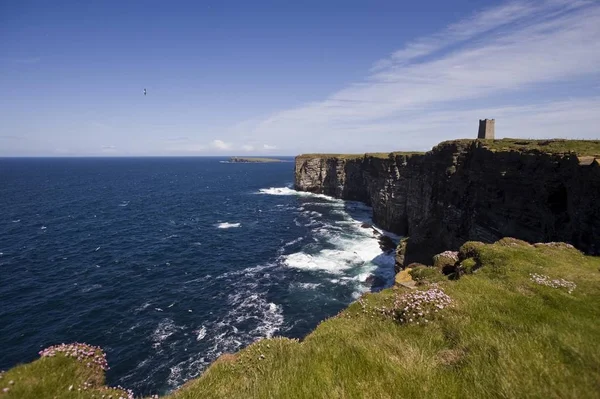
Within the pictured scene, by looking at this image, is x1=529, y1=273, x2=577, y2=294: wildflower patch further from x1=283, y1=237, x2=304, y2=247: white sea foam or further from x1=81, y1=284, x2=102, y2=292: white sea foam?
x1=283, y1=237, x2=304, y2=247: white sea foam

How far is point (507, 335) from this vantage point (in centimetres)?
780

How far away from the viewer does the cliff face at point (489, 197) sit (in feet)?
80.0

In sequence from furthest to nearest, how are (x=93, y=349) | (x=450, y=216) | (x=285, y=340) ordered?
(x=450, y=216)
(x=285, y=340)
(x=93, y=349)

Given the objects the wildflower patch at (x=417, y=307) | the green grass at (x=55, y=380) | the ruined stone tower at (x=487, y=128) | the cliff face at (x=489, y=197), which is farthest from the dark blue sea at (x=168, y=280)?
the ruined stone tower at (x=487, y=128)

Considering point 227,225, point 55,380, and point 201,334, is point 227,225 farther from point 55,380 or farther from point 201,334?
point 55,380

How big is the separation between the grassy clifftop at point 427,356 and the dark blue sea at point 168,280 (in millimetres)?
20264

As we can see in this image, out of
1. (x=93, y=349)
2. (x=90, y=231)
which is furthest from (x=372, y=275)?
(x=90, y=231)

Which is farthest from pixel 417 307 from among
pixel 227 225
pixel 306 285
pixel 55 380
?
pixel 227 225

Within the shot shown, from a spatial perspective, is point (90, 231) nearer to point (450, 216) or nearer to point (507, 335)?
point (450, 216)

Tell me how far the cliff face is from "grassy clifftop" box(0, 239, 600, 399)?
16.1m

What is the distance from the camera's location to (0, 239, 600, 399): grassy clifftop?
238 inches

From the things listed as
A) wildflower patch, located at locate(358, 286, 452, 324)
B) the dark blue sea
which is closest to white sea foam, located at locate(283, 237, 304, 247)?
the dark blue sea

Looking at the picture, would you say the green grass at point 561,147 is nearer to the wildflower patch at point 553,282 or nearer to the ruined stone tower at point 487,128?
the ruined stone tower at point 487,128

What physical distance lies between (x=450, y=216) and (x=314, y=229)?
32.9 metres
